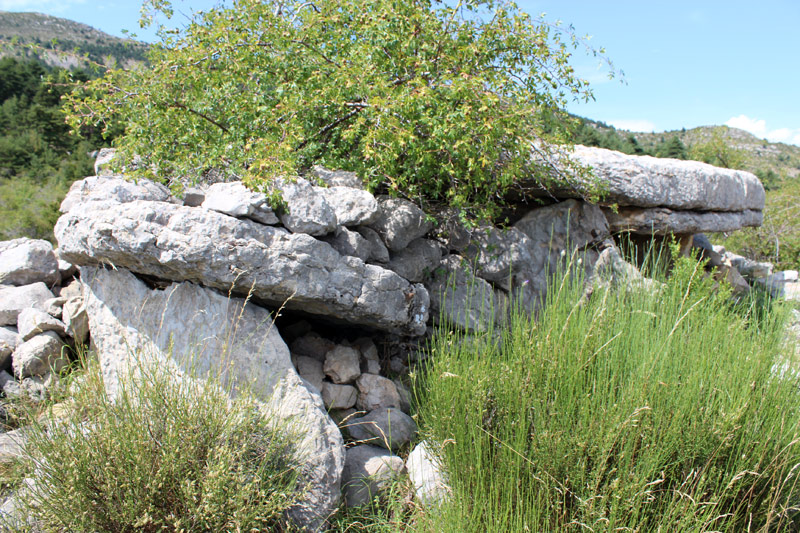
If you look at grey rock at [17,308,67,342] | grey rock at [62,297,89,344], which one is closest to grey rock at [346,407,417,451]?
grey rock at [62,297,89,344]

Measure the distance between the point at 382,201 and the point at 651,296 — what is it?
2.09 metres

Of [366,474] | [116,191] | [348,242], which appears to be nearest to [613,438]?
[366,474]

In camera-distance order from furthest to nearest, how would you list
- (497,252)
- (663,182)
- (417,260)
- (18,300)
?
(663,182)
(497,252)
(417,260)
(18,300)

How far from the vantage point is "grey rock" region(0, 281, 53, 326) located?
4.14 m

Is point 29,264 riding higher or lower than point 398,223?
lower

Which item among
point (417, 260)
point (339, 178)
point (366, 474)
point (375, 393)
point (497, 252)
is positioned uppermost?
point (339, 178)

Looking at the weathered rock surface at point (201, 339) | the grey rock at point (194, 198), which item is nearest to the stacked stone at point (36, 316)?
the weathered rock surface at point (201, 339)

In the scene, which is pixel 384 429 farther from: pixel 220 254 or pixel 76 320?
pixel 76 320

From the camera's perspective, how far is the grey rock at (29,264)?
441cm

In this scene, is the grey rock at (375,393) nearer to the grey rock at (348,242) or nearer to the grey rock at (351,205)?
the grey rock at (348,242)

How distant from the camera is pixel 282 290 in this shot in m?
3.31

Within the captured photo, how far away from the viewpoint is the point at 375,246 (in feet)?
13.1

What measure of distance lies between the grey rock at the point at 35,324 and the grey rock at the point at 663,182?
4.53m

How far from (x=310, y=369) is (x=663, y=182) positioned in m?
4.34
